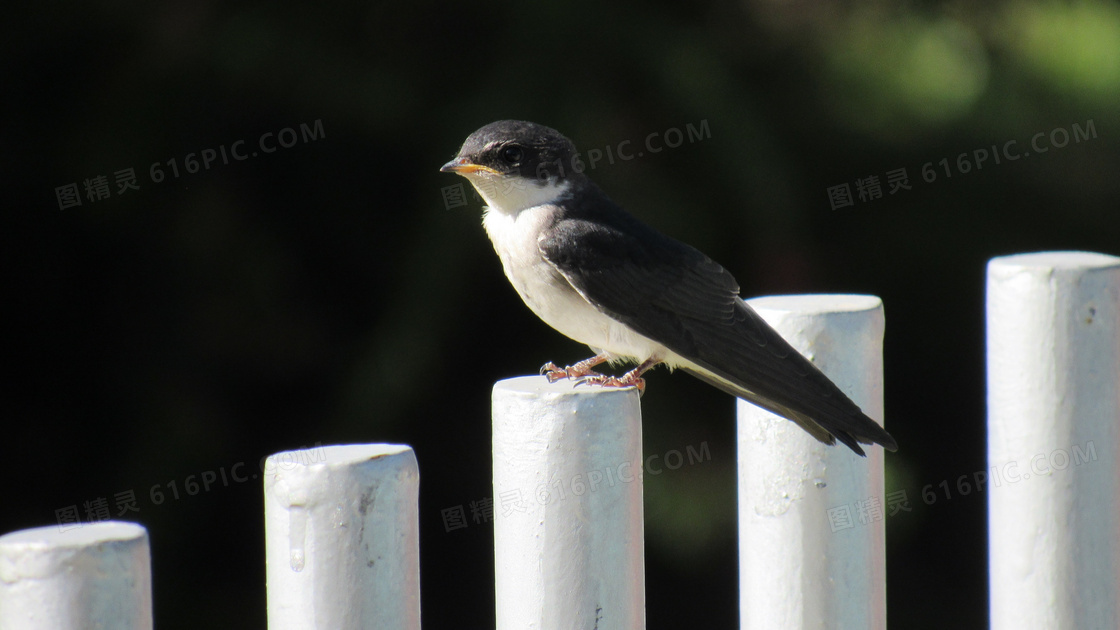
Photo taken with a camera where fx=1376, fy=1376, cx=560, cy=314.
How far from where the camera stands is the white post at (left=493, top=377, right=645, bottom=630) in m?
1.54

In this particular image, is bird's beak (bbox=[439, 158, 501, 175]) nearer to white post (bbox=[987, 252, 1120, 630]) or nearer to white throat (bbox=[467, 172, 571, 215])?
white throat (bbox=[467, 172, 571, 215])

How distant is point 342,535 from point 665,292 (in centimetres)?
95

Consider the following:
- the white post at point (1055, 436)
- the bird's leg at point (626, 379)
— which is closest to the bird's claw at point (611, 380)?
the bird's leg at point (626, 379)

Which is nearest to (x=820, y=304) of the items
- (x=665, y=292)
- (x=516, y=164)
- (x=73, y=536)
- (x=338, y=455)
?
(x=665, y=292)

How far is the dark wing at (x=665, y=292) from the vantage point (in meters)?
2.08

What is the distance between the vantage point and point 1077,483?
192cm

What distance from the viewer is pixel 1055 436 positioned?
190 cm

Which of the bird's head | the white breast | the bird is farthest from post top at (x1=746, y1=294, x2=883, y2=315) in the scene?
the bird's head

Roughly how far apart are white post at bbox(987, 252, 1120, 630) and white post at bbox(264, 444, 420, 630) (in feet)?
2.96

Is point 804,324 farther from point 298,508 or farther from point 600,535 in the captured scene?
point 298,508

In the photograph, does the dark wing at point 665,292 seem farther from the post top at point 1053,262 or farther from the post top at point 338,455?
the post top at point 338,455

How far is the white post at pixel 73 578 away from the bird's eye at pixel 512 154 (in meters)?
1.06

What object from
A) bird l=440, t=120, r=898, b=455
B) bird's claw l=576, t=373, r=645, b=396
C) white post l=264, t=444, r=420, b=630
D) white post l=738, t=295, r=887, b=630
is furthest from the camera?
bird l=440, t=120, r=898, b=455

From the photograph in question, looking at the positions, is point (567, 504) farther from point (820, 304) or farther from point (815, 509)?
point (820, 304)
